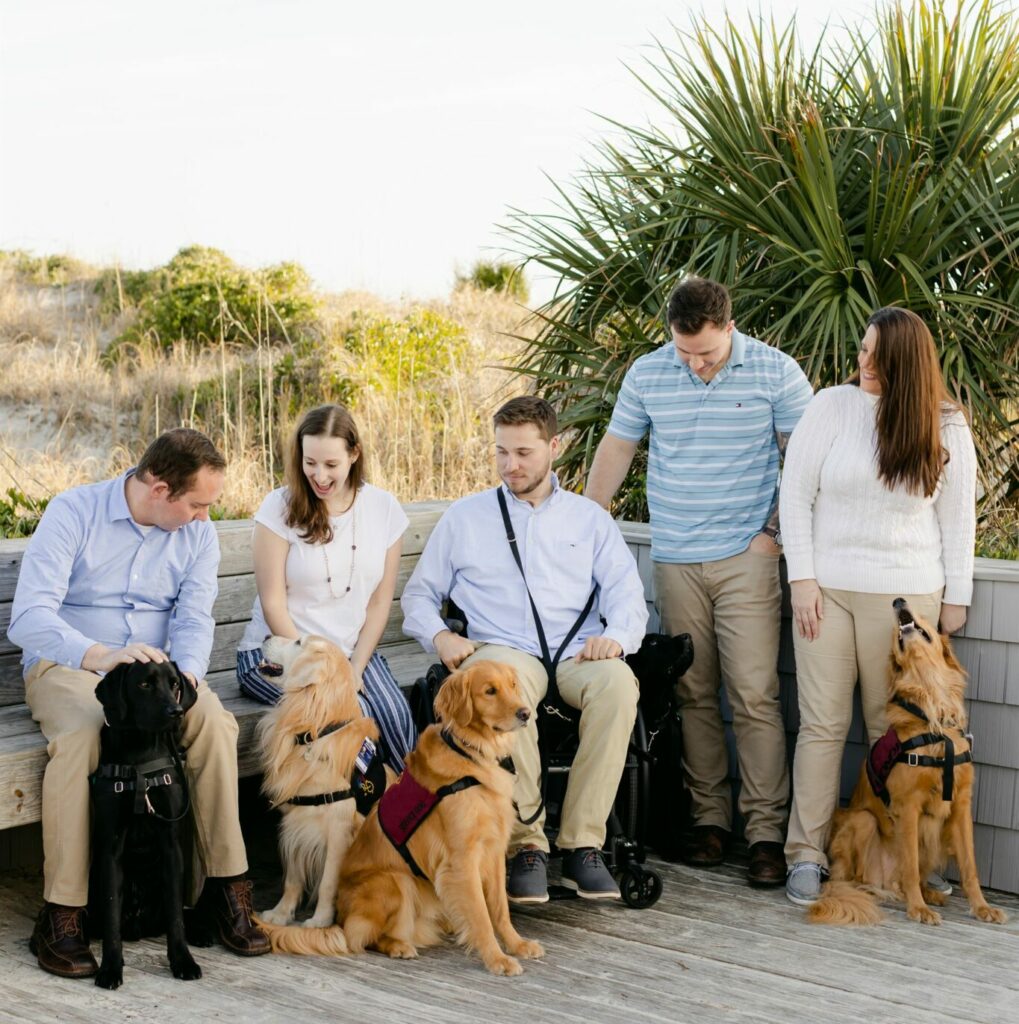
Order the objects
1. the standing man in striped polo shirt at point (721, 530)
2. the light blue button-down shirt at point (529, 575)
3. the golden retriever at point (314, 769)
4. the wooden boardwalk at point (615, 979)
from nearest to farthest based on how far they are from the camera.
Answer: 1. the wooden boardwalk at point (615, 979)
2. the golden retriever at point (314, 769)
3. the light blue button-down shirt at point (529, 575)
4. the standing man in striped polo shirt at point (721, 530)

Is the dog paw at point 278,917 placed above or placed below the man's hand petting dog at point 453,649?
below

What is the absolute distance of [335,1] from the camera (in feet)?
50.4

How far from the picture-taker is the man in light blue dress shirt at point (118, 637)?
3.13 meters

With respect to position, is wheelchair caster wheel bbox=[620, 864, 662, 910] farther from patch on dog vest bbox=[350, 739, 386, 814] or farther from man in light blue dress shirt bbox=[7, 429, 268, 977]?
man in light blue dress shirt bbox=[7, 429, 268, 977]

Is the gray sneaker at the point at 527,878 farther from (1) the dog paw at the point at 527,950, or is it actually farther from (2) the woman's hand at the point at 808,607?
(2) the woman's hand at the point at 808,607

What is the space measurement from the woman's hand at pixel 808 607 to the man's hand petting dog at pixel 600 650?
56 cm

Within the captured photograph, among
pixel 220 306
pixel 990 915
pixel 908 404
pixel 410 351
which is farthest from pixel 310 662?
pixel 220 306

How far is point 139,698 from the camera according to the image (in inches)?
121

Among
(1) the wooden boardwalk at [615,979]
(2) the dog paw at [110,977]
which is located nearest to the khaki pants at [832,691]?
(1) the wooden boardwalk at [615,979]

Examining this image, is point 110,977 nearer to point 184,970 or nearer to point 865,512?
point 184,970

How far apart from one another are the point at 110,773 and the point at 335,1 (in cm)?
1408

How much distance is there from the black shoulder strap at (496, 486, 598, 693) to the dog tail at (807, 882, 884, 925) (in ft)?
3.24

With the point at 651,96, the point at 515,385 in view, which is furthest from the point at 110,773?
the point at 515,385

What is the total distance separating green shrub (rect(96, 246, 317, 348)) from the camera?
14352 millimetres
